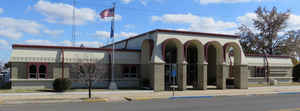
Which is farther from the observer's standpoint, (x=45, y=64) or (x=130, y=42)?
→ (x=130, y=42)

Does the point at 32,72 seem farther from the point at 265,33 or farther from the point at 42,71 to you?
the point at 265,33

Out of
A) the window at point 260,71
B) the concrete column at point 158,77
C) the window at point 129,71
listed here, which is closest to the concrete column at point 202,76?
the concrete column at point 158,77

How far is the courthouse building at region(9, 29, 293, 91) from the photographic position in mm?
25391

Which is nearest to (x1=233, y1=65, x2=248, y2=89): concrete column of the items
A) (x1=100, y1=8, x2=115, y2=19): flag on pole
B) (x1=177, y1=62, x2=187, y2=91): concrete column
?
(x1=177, y1=62, x2=187, y2=91): concrete column

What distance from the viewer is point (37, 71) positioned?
2541cm

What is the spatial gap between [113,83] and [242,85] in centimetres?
1355

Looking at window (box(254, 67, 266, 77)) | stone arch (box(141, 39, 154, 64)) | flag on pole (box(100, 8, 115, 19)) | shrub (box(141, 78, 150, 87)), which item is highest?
flag on pole (box(100, 8, 115, 19))

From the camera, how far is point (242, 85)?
30094mm

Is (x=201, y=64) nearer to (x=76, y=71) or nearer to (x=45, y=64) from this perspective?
(x=76, y=71)

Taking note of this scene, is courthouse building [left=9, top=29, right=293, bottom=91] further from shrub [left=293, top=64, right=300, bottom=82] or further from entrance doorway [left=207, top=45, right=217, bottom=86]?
shrub [left=293, top=64, right=300, bottom=82]

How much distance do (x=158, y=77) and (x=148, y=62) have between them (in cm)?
280

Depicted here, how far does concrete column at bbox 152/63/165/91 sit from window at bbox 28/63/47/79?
32.1 feet

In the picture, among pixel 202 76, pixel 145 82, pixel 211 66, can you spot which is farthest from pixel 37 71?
pixel 211 66

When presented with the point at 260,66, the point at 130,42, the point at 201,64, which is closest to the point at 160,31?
the point at 201,64
